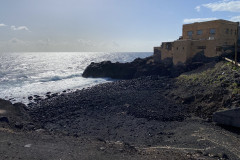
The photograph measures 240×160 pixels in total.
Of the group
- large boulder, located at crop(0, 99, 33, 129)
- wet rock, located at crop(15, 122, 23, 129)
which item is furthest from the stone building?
wet rock, located at crop(15, 122, 23, 129)

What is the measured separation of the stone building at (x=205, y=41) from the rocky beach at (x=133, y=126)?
26.5 ft

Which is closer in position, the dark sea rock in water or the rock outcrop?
the rock outcrop

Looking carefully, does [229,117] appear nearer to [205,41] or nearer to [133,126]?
[133,126]

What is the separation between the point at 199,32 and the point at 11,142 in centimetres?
3410

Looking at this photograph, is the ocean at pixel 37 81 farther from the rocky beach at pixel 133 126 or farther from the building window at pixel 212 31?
the building window at pixel 212 31

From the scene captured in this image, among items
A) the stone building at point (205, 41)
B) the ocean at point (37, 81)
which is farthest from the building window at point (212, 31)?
the ocean at point (37, 81)

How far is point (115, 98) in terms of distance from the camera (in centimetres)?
2295

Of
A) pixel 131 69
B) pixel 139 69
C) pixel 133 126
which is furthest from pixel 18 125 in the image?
pixel 131 69

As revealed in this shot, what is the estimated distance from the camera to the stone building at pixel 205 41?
29781 millimetres

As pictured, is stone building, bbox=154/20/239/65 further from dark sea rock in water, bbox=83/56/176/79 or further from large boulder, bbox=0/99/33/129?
large boulder, bbox=0/99/33/129

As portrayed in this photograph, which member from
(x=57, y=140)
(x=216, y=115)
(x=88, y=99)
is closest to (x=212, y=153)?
(x=216, y=115)

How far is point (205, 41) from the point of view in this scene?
1192 inches

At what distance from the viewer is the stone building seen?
2978 centimetres

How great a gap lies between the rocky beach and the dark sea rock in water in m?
12.9
